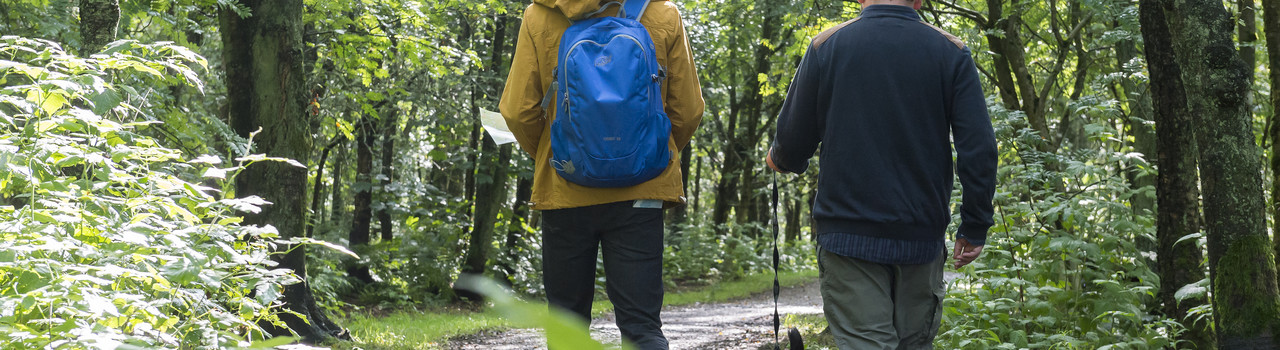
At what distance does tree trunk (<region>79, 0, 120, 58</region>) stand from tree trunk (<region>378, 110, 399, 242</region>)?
28.7ft

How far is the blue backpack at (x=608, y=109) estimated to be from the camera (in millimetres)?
3355

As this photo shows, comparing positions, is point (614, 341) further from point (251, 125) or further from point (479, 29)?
point (479, 29)

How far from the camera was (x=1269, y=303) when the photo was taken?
3.46 m

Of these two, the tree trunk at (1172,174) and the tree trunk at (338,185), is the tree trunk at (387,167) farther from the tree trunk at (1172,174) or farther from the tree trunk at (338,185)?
the tree trunk at (1172,174)

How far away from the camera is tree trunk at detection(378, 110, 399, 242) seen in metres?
14.5

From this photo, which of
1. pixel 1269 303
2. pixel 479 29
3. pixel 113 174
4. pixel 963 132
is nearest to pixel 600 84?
pixel 963 132

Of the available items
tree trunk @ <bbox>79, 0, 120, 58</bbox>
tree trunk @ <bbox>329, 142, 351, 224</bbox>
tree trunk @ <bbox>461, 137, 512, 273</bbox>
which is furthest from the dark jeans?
tree trunk @ <bbox>329, 142, 351, 224</bbox>

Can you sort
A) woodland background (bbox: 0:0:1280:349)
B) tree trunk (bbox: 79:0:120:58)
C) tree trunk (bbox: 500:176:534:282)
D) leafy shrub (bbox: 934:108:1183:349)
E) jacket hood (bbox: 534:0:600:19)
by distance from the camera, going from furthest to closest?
tree trunk (bbox: 500:176:534:282), tree trunk (bbox: 79:0:120:58), leafy shrub (bbox: 934:108:1183:349), jacket hood (bbox: 534:0:600:19), woodland background (bbox: 0:0:1280:349)

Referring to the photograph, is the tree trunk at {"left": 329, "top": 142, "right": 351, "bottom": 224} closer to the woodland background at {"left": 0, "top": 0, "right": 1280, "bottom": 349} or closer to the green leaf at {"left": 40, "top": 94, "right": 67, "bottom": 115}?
the woodland background at {"left": 0, "top": 0, "right": 1280, "bottom": 349}

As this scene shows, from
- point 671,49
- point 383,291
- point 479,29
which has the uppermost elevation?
point 479,29

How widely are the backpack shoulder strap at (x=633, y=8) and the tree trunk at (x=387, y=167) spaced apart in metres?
10.9

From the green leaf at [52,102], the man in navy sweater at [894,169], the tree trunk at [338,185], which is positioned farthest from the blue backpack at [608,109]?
the tree trunk at [338,185]

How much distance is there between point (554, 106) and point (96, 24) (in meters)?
3.03

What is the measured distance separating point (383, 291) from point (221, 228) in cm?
1061
